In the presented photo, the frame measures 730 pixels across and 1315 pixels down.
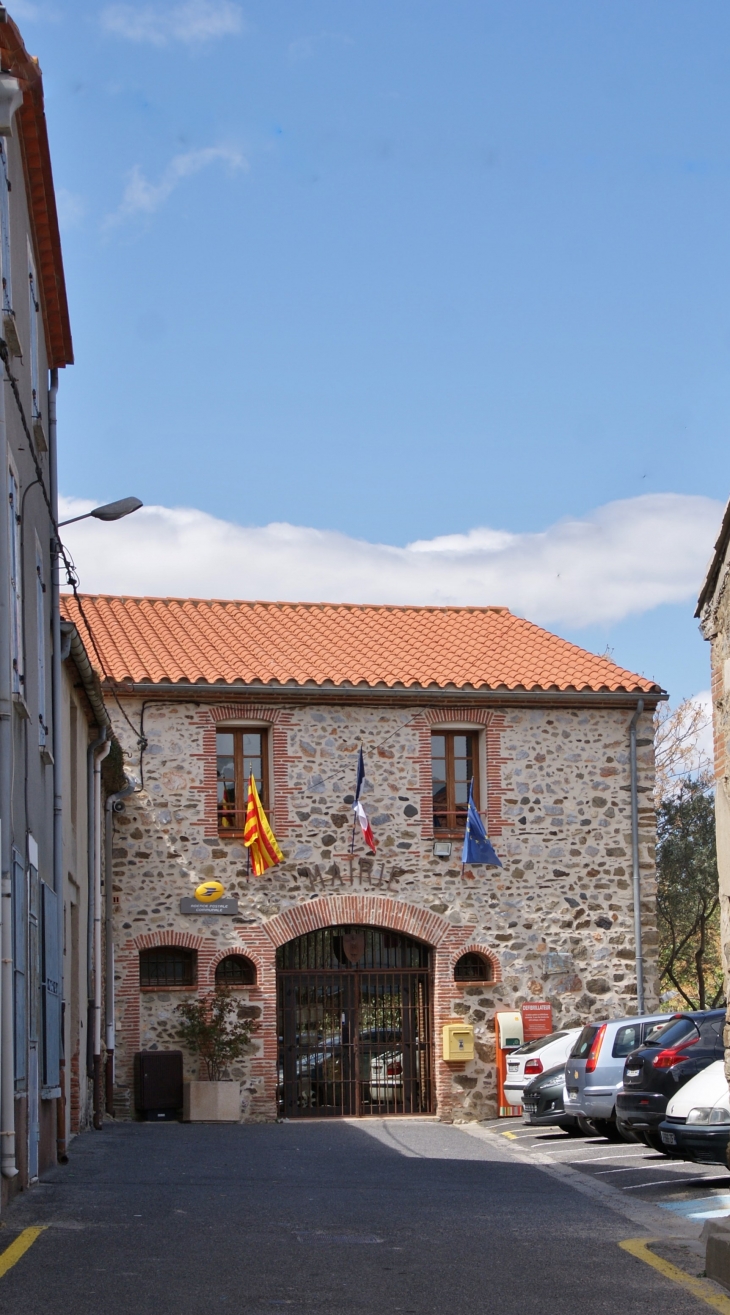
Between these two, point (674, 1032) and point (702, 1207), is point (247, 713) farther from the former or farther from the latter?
point (702, 1207)

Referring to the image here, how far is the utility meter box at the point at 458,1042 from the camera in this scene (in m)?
23.9

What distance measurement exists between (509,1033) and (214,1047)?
14.4ft

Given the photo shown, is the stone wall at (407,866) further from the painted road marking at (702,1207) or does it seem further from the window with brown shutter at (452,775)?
the painted road marking at (702,1207)

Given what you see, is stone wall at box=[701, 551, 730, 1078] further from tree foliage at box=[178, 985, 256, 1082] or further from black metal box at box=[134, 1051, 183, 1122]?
black metal box at box=[134, 1051, 183, 1122]

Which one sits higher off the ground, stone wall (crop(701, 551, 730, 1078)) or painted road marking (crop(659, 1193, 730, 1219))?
stone wall (crop(701, 551, 730, 1078))

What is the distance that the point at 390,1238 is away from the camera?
9.61 meters

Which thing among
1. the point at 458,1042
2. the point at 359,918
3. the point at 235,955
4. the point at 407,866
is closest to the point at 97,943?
the point at 235,955

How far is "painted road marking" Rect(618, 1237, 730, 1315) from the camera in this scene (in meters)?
7.67

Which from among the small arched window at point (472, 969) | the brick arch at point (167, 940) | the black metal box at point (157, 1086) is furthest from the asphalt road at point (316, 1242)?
the small arched window at point (472, 969)

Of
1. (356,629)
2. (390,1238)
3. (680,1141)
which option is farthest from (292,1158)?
(356,629)

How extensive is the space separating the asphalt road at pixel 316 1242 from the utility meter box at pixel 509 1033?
8.11 metres

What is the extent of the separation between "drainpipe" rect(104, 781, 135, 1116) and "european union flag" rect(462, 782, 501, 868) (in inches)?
200

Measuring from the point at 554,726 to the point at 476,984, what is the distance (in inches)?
165

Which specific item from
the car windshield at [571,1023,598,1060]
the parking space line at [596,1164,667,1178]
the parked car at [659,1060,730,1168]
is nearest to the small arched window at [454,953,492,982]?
the car windshield at [571,1023,598,1060]
